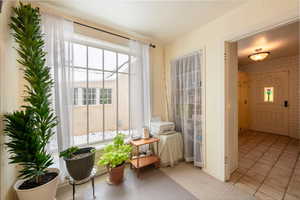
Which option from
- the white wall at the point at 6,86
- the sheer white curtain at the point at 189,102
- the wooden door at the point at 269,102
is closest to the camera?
the white wall at the point at 6,86

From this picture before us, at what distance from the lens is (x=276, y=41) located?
2.82 m

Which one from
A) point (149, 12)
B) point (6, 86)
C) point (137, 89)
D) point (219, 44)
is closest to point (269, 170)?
point (219, 44)

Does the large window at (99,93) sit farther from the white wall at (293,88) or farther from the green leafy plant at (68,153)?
the white wall at (293,88)

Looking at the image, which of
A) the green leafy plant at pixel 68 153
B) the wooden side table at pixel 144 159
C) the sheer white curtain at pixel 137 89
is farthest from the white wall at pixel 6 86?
the sheer white curtain at pixel 137 89

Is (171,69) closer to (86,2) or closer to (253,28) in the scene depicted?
(253,28)

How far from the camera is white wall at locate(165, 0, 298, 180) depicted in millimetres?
1504

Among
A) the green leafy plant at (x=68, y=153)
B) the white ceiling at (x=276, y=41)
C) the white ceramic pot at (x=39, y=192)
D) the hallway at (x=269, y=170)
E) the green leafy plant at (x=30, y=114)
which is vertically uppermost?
the white ceiling at (x=276, y=41)

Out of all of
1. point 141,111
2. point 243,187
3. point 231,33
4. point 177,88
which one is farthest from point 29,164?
point 231,33

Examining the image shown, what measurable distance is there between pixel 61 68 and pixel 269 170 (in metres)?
3.75

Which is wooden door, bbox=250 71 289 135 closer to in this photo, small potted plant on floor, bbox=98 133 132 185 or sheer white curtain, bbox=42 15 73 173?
small potted plant on floor, bbox=98 133 132 185

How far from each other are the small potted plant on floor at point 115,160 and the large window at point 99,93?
1.67 feet

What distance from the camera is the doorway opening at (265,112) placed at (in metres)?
1.96

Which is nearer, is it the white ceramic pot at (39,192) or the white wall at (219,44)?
the white ceramic pot at (39,192)

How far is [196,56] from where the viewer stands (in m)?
2.30
